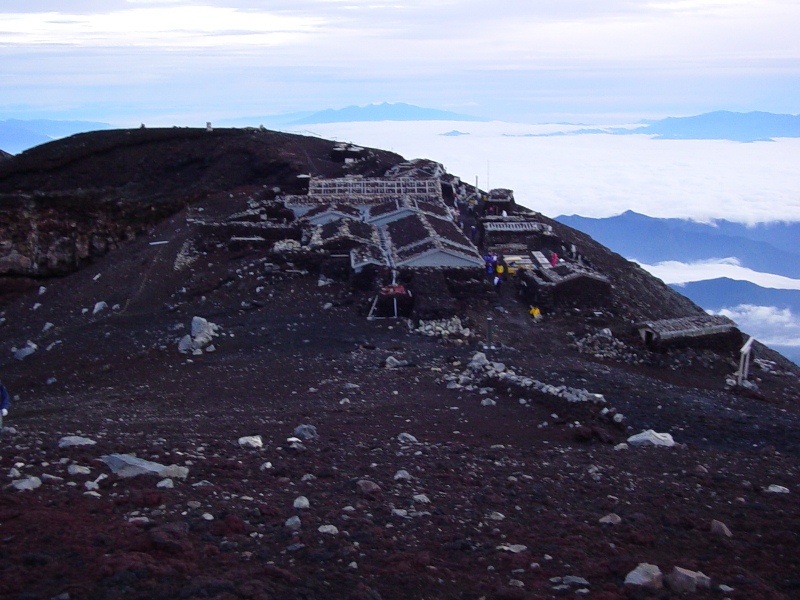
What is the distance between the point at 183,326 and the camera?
546 inches

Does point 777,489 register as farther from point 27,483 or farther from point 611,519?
point 27,483

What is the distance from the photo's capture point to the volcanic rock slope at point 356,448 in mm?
4441

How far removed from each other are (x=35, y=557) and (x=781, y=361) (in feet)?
61.0

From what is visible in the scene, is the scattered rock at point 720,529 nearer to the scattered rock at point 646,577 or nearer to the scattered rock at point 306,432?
the scattered rock at point 646,577

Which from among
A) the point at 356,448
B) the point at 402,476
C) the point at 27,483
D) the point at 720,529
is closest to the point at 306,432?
the point at 356,448

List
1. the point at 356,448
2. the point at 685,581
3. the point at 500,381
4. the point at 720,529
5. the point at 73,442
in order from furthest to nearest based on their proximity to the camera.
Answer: the point at 500,381
the point at 356,448
the point at 73,442
the point at 720,529
the point at 685,581

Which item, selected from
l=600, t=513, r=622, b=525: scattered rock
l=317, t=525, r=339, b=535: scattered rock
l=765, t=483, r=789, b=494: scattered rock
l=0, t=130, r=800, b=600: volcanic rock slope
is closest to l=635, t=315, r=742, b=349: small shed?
l=0, t=130, r=800, b=600: volcanic rock slope

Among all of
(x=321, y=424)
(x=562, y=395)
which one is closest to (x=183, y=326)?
(x=321, y=424)

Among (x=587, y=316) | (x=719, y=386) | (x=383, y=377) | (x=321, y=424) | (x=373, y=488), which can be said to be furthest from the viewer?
(x=587, y=316)

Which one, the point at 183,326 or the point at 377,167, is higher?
the point at 377,167

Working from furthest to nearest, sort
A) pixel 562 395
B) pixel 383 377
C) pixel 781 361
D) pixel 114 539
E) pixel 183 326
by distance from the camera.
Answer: pixel 781 361 → pixel 183 326 → pixel 383 377 → pixel 562 395 → pixel 114 539

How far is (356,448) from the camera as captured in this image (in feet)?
23.2

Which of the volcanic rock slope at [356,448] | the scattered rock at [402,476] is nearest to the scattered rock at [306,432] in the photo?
the volcanic rock slope at [356,448]

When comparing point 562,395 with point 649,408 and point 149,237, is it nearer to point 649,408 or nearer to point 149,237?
point 649,408
